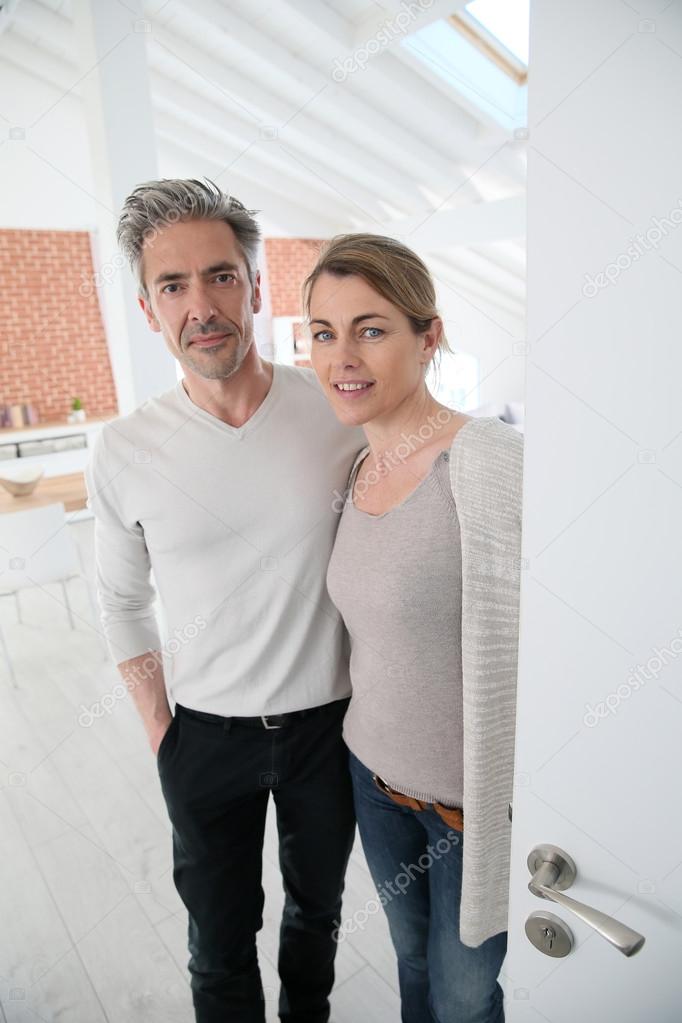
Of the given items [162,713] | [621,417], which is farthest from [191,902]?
[621,417]

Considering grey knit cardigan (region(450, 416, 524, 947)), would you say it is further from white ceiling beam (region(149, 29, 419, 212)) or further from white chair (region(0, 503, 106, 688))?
white ceiling beam (region(149, 29, 419, 212))

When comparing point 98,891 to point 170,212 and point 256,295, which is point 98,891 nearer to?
point 256,295

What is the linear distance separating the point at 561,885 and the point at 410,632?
388 millimetres

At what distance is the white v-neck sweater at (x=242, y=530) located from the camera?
1182mm

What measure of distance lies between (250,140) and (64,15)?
5.29 ft

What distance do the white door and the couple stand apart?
9.5 inches

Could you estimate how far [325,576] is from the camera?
1.19m

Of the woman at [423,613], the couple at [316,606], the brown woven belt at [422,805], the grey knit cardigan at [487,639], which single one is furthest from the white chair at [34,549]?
the grey knit cardigan at [487,639]

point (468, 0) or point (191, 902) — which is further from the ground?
point (468, 0)

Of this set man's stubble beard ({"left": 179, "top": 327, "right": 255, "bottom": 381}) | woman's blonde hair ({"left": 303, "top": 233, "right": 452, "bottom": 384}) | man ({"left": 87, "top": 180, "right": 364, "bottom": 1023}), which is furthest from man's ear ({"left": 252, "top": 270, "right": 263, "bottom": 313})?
woman's blonde hair ({"left": 303, "top": 233, "right": 452, "bottom": 384})

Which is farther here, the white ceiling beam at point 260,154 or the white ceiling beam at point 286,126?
the white ceiling beam at point 260,154

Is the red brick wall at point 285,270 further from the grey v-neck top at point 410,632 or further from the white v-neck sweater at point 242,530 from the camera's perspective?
the grey v-neck top at point 410,632

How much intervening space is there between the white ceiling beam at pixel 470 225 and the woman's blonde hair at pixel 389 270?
3103 millimetres

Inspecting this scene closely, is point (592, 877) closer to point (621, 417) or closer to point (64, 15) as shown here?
point (621, 417)
